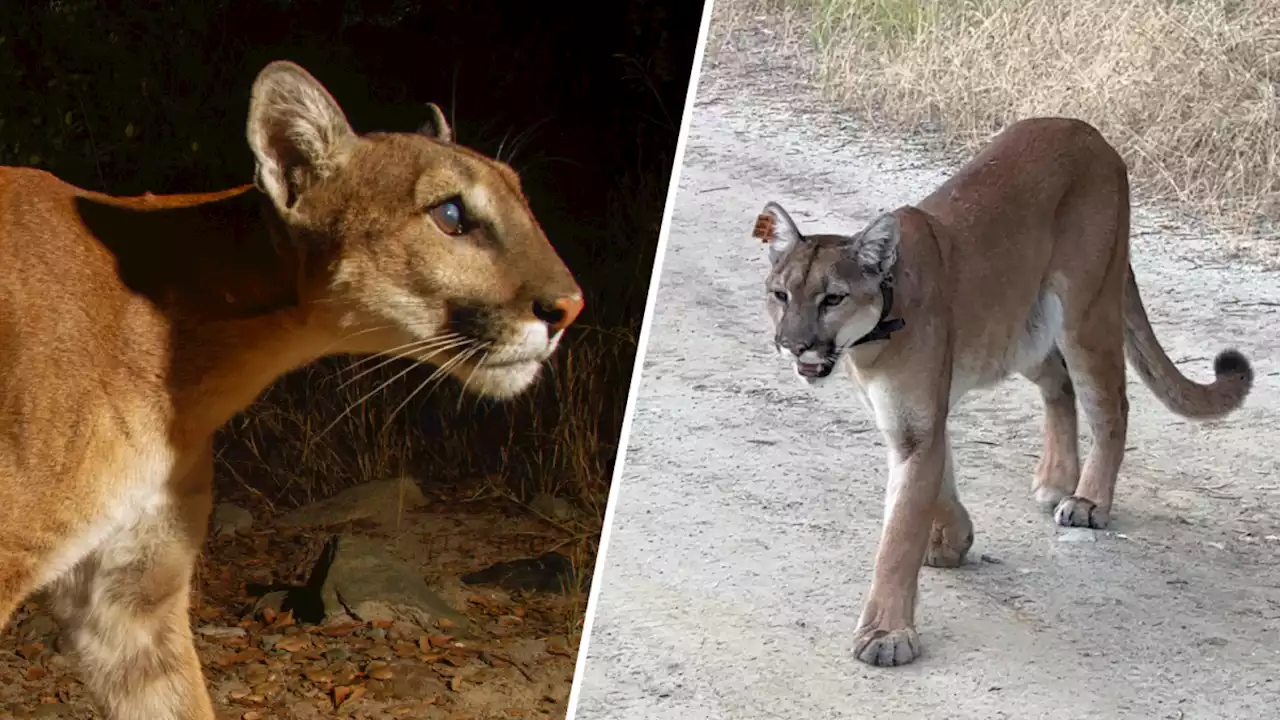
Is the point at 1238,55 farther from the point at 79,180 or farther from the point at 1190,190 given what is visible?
the point at 79,180

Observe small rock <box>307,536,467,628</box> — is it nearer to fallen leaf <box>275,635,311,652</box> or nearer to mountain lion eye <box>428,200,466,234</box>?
fallen leaf <box>275,635,311,652</box>

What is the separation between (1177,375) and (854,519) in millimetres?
911

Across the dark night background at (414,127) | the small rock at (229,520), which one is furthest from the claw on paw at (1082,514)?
the small rock at (229,520)

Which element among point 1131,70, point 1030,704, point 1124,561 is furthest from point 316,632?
point 1131,70

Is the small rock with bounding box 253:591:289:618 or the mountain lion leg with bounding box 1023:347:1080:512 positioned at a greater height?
the mountain lion leg with bounding box 1023:347:1080:512

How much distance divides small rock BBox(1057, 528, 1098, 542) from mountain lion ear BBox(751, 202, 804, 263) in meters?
1.02

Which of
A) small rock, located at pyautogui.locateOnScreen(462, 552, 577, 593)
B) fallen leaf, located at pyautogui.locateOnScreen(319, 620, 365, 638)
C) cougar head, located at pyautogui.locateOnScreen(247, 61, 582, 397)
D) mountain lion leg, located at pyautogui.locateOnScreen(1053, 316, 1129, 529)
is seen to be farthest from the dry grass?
fallen leaf, located at pyautogui.locateOnScreen(319, 620, 365, 638)

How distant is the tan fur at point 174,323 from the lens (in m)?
3.20

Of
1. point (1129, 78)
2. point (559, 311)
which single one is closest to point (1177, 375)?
point (1129, 78)

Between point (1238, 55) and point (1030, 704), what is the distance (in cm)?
175

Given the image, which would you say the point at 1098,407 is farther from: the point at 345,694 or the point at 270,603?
the point at 270,603

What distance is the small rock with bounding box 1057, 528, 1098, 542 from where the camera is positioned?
149 inches

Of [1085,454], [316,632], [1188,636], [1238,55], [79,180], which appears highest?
[1238,55]

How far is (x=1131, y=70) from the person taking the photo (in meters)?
3.96
